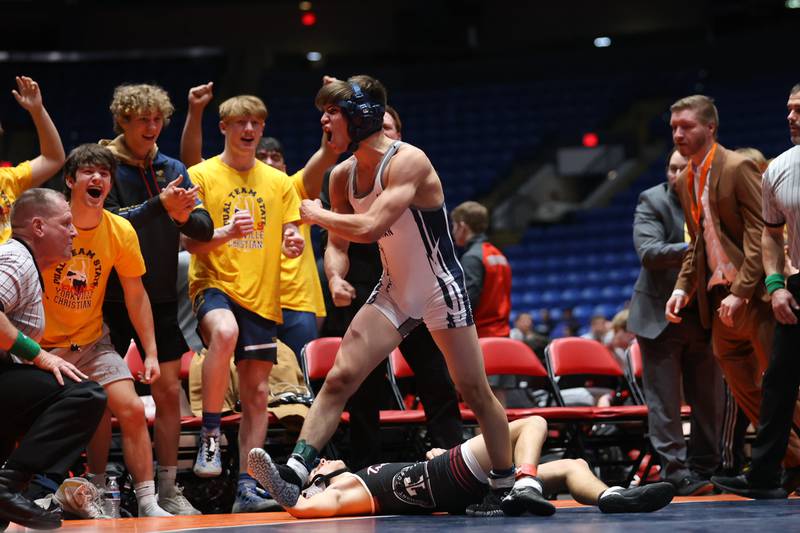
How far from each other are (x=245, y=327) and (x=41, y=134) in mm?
1426

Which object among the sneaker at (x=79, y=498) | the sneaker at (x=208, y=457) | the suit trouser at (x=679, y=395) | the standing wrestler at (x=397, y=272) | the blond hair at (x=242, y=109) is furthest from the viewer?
the suit trouser at (x=679, y=395)

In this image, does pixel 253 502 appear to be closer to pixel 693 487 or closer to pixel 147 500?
pixel 147 500

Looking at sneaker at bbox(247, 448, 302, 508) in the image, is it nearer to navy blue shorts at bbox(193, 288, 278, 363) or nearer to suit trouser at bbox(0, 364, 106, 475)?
suit trouser at bbox(0, 364, 106, 475)

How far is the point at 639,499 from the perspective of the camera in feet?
13.8

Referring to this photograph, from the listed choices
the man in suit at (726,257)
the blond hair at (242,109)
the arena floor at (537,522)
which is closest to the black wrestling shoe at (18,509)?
the arena floor at (537,522)

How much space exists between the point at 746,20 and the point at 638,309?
1535cm

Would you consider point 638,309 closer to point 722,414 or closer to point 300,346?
point 722,414

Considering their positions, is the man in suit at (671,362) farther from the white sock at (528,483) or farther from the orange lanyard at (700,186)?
the white sock at (528,483)

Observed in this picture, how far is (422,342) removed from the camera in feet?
18.2

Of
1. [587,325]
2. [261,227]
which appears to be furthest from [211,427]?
[587,325]

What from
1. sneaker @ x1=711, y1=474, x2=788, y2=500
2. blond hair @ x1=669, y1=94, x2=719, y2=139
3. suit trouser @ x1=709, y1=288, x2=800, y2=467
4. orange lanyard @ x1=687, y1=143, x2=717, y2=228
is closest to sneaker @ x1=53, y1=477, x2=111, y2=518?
sneaker @ x1=711, y1=474, x2=788, y2=500

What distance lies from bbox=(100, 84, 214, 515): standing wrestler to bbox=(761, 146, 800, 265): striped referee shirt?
107 inches

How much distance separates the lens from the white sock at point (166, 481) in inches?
207

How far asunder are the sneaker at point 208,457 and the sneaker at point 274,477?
3.68 feet
